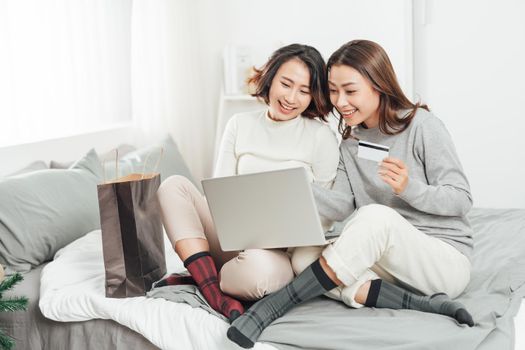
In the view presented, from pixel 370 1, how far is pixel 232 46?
0.79 meters

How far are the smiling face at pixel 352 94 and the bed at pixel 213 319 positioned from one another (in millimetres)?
513

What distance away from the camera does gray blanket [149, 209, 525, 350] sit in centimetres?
130

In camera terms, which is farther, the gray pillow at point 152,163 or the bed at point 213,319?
the gray pillow at point 152,163

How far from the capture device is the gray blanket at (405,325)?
4.25 ft

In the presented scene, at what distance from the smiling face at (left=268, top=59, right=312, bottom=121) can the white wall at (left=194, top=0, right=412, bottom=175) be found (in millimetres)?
1627

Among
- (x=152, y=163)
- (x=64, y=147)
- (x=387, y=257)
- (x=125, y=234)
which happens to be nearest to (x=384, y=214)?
(x=387, y=257)

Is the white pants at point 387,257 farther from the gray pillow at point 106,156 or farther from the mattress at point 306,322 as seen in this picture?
the gray pillow at point 106,156

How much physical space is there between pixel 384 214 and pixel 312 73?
55 cm

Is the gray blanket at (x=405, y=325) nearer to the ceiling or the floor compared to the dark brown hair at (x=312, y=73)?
nearer to the floor

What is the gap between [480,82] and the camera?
10.6 ft

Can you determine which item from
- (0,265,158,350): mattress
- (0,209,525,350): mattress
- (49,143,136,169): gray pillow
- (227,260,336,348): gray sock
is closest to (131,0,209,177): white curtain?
(49,143,136,169): gray pillow

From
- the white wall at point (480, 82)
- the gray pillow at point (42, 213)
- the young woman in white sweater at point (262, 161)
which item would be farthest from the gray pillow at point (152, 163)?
the white wall at point (480, 82)

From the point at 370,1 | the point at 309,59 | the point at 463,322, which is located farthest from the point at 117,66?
the point at 463,322

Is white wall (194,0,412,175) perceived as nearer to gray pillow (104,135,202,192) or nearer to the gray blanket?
gray pillow (104,135,202,192)
